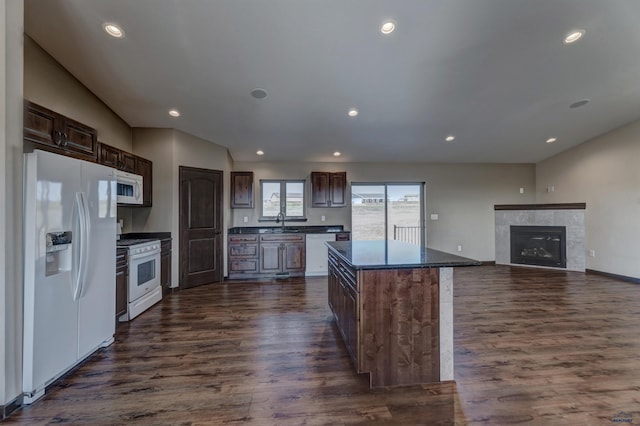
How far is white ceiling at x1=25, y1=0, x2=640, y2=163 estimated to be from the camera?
242 centimetres

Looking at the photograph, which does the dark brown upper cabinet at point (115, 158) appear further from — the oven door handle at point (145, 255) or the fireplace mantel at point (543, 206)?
the fireplace mantel at point (543, 206)

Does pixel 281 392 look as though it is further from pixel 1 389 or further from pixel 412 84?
pixel 412 84

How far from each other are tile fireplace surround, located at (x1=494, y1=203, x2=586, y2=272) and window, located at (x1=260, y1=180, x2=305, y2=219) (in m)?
4.80

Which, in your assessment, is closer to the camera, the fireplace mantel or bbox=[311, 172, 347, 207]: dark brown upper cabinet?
the fireplace mantel

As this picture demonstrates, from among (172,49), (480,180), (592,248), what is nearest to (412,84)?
(172,49)

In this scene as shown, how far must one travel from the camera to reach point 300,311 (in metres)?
3.51

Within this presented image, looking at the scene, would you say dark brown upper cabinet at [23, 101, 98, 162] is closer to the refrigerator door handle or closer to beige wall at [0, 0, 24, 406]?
beige wall at [0, 0, 24, 406]

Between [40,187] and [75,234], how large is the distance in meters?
0.44

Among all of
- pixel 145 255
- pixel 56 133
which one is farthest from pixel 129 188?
pixel 56 133

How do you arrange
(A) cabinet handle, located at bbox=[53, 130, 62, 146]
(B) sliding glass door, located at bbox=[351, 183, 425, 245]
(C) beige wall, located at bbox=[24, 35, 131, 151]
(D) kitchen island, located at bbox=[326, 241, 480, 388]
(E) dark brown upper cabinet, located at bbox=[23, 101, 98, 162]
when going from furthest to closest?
1. (B) sliding glass door, located at bbox=[351, 183, 425, 245]
2. (C) beige wall, located at bbox=[24, 35, 131, 151]
3. (A) cabinet handle, located at bbox=[53, 130, 62, 146]
4. (E) dark brown upper cabinet, located at bbox=[23, 101, 98, 162]
5. (D) kitchen island, located at bbox=[326, 241, 480, 388]

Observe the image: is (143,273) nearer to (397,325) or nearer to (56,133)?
(56,133)

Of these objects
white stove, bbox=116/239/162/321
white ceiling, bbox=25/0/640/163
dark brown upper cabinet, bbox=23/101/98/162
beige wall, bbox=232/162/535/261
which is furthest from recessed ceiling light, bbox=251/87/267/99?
beige wall, bbox=232/162/535/261

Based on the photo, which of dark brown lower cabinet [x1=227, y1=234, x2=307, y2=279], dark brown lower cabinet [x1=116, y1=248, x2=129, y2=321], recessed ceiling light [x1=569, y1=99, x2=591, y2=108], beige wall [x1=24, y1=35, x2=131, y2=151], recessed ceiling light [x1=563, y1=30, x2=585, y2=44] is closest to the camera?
beige wall [x1=24, y1=35, x2=131, y2=151]

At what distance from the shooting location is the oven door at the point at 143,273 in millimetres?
3277
